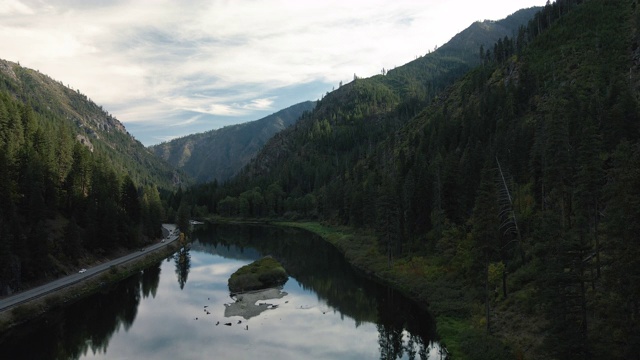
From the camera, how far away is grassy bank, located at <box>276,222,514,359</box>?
42.8 meters

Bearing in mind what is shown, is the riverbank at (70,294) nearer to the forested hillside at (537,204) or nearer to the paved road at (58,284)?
the paved road at (58,284)

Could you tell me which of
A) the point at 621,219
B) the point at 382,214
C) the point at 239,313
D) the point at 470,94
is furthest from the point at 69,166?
the point at 470,94

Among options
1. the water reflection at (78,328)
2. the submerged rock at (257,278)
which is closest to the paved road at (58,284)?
the water reflection at (78,328)

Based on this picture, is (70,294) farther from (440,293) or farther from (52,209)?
(440,293)

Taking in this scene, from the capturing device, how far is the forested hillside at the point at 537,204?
31.5 metres

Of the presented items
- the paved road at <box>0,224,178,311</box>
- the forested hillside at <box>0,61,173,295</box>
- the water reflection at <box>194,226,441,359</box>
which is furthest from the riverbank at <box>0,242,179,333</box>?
the water reflection at <box>194,226,441,359</box>

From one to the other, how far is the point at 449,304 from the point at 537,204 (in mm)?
26875

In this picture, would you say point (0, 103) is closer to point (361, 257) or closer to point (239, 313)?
point (239, 313)

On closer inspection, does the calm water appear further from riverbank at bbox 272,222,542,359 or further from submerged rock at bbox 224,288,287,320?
riverbank at bbox 272,222,542,359

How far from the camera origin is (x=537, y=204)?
7069 centimetres

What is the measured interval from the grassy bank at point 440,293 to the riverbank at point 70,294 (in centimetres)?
4913

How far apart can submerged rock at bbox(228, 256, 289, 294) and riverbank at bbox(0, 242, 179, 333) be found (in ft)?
77.3

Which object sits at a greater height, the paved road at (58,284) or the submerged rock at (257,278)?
the paved road at (58,284)

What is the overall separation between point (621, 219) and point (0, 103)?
133081mm
